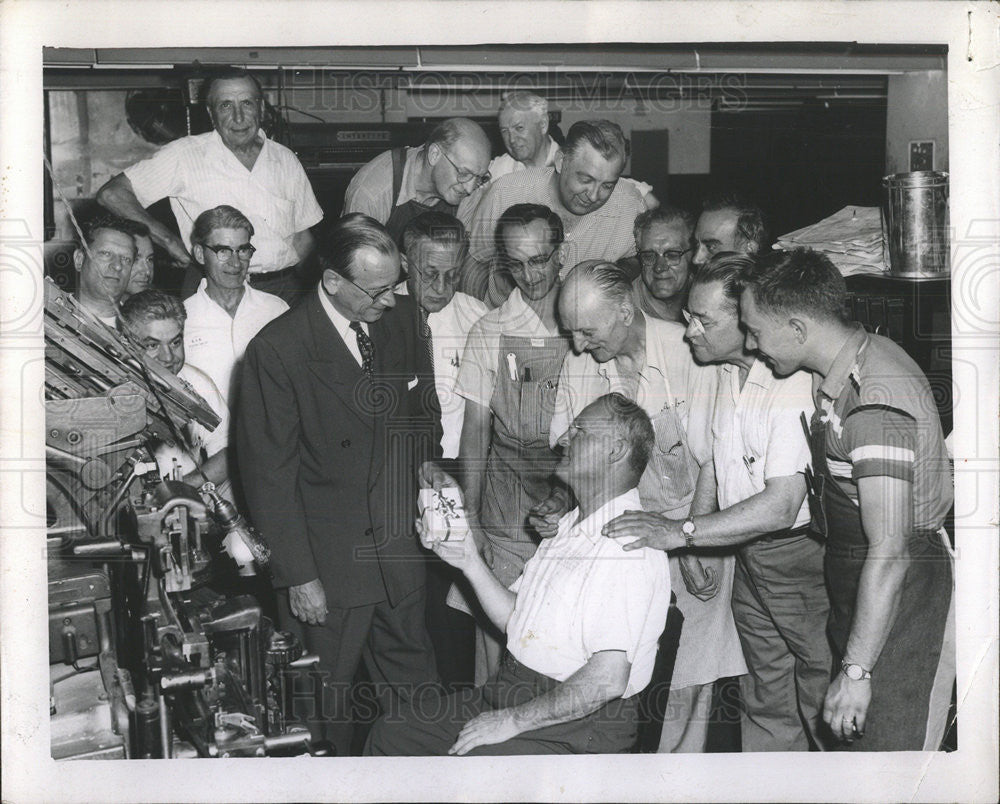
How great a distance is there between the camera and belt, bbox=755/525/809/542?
2.54 meters

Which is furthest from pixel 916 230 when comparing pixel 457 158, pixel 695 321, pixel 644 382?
pixel 457 158

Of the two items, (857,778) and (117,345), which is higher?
(117,345)

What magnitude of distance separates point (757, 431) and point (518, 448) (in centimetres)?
58

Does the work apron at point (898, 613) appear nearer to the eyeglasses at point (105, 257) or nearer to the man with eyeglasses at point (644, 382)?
the man with eyeglasses at point (644, 382)

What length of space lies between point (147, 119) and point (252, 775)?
1599mm

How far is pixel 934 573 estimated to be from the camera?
2.56m

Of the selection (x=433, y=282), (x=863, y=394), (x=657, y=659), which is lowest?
(x=657, y=659)

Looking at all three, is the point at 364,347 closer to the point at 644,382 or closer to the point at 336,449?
the point at 336,449

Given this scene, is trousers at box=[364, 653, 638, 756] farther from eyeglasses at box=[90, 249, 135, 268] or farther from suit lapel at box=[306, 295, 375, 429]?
eyeglasses at box=[90, 249, 135, 268]

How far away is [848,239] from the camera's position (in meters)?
2.57

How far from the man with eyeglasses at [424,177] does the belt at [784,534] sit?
110 cm

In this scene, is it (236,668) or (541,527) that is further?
(541,527)

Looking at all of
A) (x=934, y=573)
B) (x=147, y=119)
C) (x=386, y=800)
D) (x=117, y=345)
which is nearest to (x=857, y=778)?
(x=934, y=573)

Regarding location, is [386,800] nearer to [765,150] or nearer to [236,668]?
[236,668]
